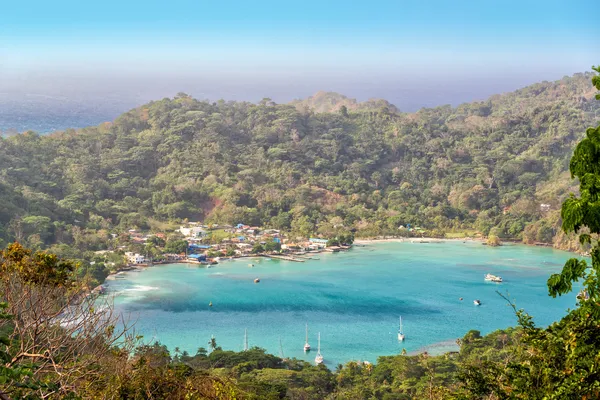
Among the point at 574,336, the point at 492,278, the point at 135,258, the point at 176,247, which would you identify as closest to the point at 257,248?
the point at 176,247

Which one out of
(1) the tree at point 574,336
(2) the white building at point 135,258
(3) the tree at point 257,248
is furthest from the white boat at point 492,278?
(1) the tree at point 574,336

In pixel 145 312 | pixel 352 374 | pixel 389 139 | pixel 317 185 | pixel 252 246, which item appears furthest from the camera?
pixel 389 139

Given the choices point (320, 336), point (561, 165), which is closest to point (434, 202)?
point (561, 165)

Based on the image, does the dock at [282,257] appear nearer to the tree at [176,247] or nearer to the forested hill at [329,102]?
the tree at [176,247]

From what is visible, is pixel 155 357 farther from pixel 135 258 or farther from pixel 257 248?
pixel 257 248

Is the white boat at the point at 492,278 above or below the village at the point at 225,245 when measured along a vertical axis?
above

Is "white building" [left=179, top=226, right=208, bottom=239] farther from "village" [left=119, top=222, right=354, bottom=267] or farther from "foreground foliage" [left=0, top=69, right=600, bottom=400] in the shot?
"foreground foliage" [left=0, top=69, right=600, bottom=400]

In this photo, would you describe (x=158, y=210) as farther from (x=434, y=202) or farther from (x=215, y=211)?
(x=434, y=202)
